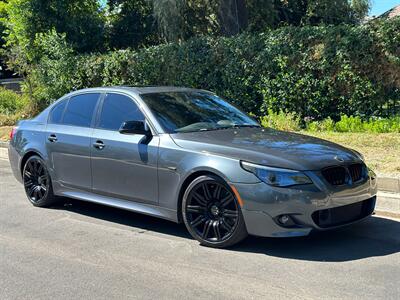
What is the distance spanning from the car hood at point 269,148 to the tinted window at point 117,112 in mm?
720

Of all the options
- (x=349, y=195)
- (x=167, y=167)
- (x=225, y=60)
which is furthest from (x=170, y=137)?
(x=225, y=60)

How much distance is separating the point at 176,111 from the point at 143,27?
1598 cm

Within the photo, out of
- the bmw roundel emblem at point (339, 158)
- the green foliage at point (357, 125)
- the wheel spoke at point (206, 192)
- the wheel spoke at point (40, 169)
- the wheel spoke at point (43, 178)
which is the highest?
the bmw roundel emblem at point (339, 158)

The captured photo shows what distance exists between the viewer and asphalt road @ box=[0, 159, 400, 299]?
442cm

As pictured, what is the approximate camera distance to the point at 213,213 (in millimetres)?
5461

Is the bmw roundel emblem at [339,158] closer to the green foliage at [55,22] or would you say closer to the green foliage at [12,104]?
the green foliage at [55,22]

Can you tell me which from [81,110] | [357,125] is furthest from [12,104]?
[81,110]

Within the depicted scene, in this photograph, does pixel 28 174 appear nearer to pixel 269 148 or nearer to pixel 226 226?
pixel 226 226

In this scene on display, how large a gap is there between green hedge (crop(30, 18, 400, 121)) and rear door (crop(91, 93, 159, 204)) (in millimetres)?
7218

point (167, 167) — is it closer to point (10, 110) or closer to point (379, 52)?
point (379, 52)

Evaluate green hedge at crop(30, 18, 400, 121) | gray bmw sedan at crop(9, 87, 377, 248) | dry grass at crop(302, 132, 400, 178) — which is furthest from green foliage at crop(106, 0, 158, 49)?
gray bmw sedan at crop(9, 87, 377, 248)

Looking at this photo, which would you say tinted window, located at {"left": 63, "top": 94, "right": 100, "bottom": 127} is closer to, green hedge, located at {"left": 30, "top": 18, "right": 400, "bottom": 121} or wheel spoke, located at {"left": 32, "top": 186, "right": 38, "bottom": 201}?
wheel spoke, located at {"left": 32, "top": 186, "right": 38, "bottom": 201}

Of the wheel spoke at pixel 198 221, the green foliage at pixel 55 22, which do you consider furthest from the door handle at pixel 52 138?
the green foliage at pixel 55 22

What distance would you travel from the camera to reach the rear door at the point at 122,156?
19.3 ft
